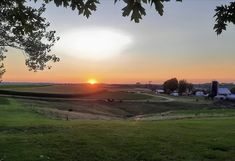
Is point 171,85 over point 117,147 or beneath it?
over

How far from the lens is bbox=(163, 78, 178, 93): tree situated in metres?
171

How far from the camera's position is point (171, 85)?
6791 inches

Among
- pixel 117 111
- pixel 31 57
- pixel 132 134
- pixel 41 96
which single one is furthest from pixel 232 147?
pixel 41 96

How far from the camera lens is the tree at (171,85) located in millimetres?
171250

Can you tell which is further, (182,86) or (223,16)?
(182,86)

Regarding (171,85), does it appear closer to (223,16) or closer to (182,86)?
(182,86)

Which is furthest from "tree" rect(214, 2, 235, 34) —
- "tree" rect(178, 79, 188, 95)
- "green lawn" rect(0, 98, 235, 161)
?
"tree" rect(178, 79, 188, 95)

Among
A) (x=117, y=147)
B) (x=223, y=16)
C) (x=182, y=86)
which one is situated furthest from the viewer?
(x=182, y=86)

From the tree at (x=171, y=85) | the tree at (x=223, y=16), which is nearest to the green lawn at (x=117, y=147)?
the tree at (x=223, y=16)

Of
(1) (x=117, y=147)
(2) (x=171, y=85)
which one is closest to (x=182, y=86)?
(2) (x=171, y=85)

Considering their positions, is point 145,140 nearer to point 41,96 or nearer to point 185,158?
point 185,158

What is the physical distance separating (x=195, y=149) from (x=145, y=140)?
2071mm

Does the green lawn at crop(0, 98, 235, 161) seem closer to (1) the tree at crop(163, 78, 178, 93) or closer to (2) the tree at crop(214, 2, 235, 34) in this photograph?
(2) the tree at crop(214, 2, 235, 34)

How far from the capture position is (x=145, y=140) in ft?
58.2
